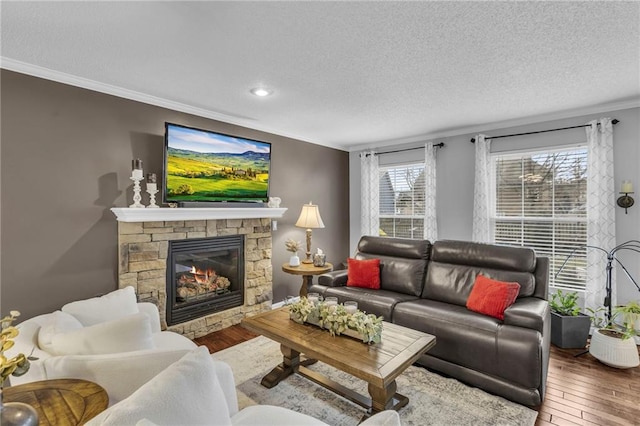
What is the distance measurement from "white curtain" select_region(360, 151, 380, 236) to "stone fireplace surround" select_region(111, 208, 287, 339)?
178 cm

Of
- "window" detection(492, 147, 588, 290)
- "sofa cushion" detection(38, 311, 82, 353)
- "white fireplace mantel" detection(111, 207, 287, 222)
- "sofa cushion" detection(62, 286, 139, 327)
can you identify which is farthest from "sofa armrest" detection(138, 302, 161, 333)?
"window" detection(492, 147, 588, 290)

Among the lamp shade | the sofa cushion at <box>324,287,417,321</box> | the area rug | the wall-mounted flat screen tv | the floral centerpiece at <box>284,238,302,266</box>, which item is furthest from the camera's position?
the lamp shade

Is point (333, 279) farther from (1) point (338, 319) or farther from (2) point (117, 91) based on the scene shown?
(2) point (117, 91)

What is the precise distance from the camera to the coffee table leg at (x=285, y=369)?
254 centimetres

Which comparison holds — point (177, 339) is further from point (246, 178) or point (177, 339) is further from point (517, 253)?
point (517, 253)

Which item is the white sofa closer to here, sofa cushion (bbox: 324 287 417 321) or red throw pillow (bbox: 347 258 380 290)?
sofa cushion (bbox: 324 287 417 321)

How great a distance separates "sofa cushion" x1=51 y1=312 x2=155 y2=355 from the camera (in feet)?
4.95

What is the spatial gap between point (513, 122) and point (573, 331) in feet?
8.26

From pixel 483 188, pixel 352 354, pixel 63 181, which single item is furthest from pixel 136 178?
pixel 483 188

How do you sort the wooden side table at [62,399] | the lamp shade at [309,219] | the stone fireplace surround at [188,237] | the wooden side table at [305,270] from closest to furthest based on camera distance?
the wooden side table at [62,399]
the stone fireplace surround at [188,237]
the wooden side table at [305,270]
the lamp shade at [309,219]

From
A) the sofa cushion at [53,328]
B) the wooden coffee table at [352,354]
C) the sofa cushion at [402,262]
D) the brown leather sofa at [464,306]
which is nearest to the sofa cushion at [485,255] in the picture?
the brown leather sofa at [464,306]

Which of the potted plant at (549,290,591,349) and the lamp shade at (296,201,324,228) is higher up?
the lamp shade at (296,201,324,228)

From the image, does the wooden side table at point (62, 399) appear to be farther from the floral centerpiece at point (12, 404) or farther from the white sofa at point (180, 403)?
the white sofa at point (180, 403)

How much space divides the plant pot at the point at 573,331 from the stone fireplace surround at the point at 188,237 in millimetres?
3336
